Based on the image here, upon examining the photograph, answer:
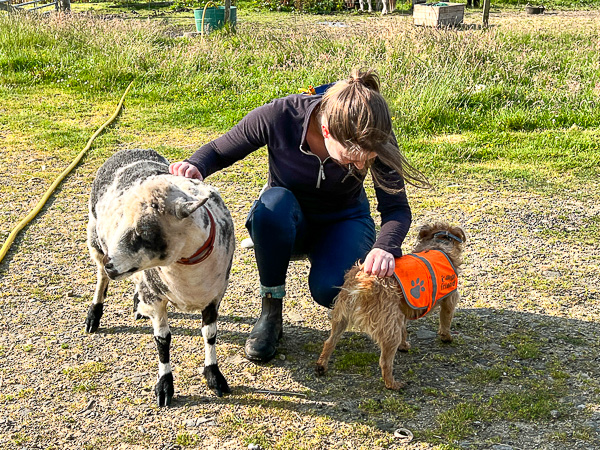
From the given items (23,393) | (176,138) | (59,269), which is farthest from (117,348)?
(176,138)

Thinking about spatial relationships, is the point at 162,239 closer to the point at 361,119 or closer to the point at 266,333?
the point at 361,119

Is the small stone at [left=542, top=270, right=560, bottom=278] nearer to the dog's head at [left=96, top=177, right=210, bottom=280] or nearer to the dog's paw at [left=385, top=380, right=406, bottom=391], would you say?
the dog's paw at [left=385, top=380, right=406, bottom=391]

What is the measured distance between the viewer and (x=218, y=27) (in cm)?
1212

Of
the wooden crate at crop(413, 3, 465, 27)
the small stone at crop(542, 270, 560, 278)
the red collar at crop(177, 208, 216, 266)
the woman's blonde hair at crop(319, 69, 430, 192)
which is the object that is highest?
the wooden crate at crop(413, 3, 465, 27)

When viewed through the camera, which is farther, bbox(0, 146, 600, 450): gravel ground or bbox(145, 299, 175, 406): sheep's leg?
bbox(145, 299, 175, 406): sheep's leg

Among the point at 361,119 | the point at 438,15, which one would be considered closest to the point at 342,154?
the point at 361,119

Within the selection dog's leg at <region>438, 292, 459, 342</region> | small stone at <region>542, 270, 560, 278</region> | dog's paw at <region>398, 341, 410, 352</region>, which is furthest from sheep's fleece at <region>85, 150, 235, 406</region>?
small stone at <region>542, 270, 560, 278</region>

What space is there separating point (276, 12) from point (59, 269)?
1499cm

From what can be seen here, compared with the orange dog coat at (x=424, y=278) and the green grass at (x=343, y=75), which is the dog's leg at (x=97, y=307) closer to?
the orange dog coat at (x=424, y=278)

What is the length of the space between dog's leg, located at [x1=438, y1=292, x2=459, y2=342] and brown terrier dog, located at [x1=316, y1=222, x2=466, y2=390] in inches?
5.5

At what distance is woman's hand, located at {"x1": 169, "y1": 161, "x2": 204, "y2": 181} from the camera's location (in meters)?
3.06

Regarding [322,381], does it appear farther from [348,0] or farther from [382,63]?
[348,0]

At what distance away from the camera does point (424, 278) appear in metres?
3.14

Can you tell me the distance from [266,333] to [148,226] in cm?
121
